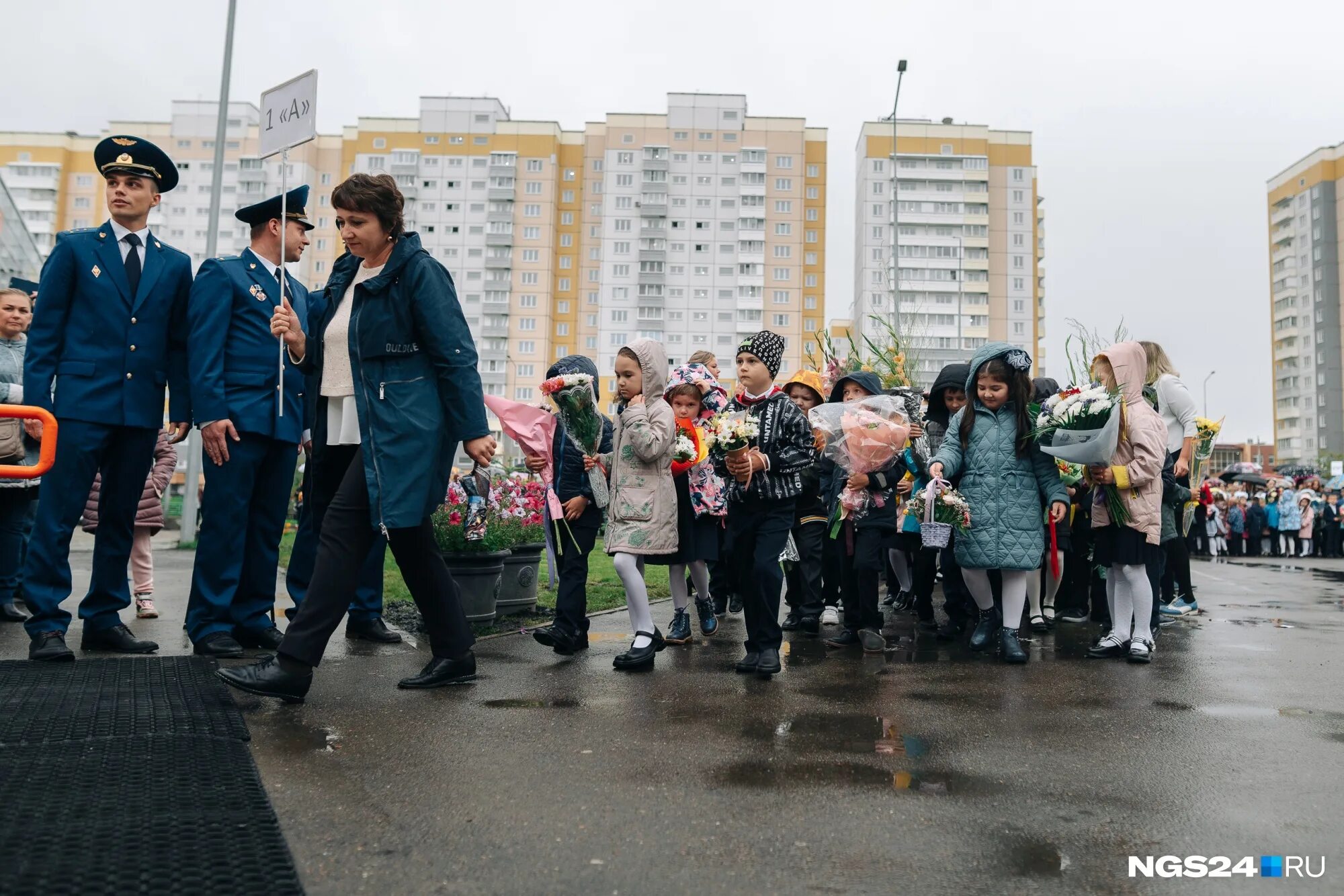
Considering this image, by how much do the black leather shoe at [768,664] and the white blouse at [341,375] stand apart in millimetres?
2431

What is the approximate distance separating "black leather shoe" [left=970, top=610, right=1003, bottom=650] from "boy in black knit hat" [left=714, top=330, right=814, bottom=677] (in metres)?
1.51

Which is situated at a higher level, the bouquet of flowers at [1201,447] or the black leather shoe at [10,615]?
the bouquet of flowers at [1201,447]

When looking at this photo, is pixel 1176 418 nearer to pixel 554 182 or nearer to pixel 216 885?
pixel 216 885

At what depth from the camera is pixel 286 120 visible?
6.45m

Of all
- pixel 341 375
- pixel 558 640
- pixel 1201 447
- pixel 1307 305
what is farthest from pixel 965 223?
pixel 341 375

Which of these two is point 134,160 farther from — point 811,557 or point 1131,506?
point 1131,506

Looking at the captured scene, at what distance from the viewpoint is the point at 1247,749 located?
4.16 m

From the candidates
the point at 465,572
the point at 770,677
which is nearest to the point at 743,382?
the point at 770,677

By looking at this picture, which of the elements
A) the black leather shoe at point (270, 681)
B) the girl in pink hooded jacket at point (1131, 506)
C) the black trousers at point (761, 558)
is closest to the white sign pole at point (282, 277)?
the black leather shoe at point (270, 681)

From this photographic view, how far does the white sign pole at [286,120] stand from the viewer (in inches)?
245

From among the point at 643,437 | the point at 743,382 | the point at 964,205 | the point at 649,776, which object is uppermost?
the point at 964,205

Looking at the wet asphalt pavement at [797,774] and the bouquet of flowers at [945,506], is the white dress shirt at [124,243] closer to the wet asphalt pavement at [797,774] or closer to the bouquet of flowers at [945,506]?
the wet asphalt pavement at [797,774]

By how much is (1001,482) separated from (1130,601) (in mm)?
1165

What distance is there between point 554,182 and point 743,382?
9078 centimetres
